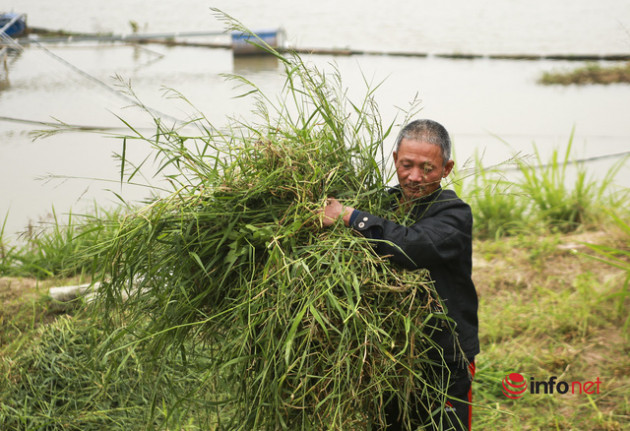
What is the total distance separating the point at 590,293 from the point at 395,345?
2.17 metres

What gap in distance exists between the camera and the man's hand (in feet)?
5.29

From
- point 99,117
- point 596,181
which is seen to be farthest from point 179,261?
point 596,181

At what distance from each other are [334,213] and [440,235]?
303mm

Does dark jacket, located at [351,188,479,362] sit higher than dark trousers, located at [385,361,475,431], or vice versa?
dark jacket, located at [351,188,479,362]

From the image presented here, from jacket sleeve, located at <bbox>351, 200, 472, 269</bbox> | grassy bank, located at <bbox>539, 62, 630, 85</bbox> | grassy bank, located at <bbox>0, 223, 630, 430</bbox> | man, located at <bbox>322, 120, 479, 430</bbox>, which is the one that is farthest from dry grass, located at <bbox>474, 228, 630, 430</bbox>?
grassy bank, located at <bbox>539, 62, 630, 85</bbox>

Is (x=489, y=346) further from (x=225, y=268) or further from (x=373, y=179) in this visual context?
(x=225, y=268)

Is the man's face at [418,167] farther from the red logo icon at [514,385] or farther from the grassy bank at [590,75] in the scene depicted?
the grassy bank at [590,75]

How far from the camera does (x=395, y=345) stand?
157 centimetres

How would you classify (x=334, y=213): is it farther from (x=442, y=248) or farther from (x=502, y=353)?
(x=502, y=353)

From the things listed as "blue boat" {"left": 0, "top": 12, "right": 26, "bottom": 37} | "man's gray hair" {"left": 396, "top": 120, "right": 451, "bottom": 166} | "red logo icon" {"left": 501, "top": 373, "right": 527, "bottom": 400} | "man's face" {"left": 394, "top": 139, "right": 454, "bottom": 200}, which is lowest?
"red logo icon" {"left": 501, "top": 373, "right": 527, "bottom": 400}

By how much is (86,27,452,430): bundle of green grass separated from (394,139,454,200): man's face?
→ 68 mm

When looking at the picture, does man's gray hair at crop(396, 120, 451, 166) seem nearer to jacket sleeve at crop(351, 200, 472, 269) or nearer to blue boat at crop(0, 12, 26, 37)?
jacket sleeve at crop(351, 200, 472, 269)

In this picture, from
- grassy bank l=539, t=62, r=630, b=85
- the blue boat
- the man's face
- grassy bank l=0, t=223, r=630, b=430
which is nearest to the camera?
the man's face

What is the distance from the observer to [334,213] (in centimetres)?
163
